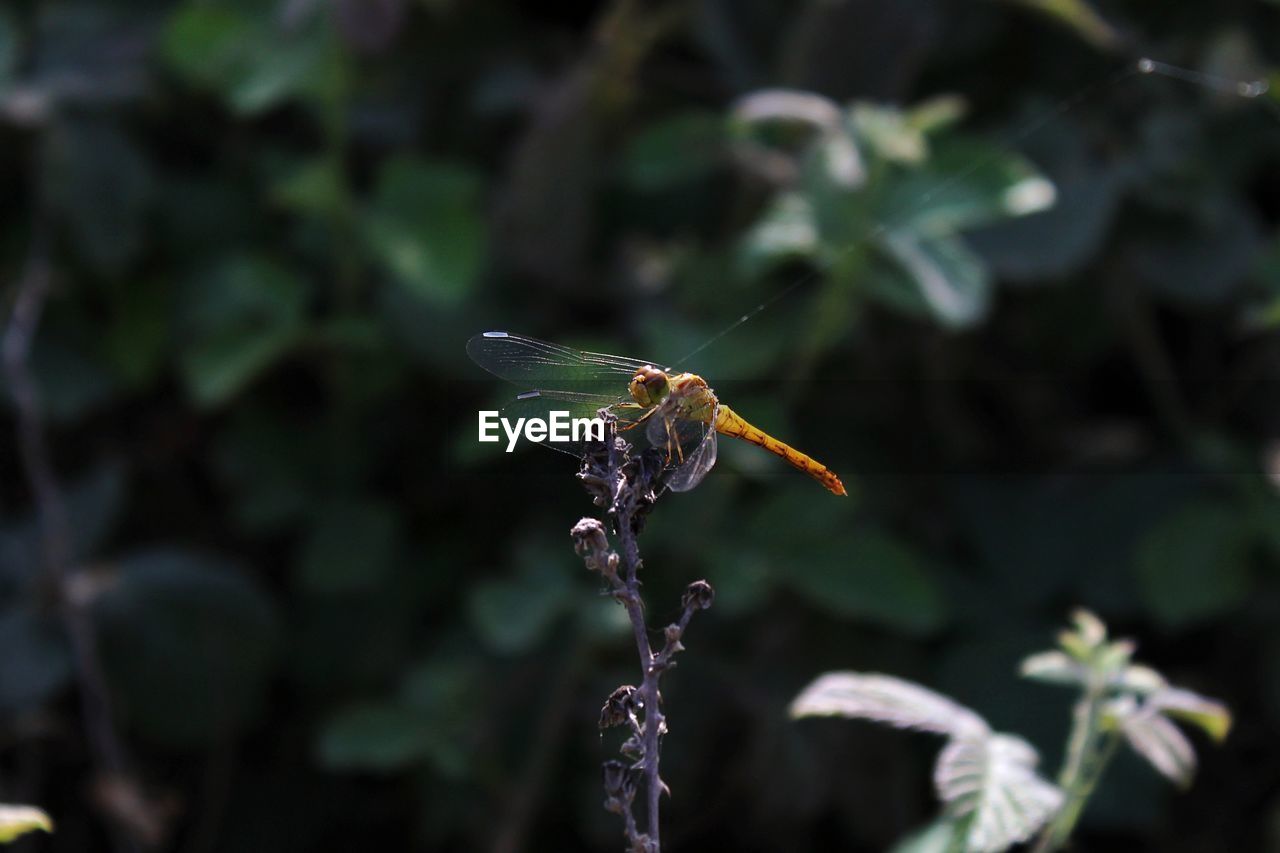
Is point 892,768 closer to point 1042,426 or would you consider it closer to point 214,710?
point 1042,426

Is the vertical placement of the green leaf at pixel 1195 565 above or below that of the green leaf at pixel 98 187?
below

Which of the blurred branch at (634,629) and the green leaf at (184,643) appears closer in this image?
the blurred branch at (634,629)

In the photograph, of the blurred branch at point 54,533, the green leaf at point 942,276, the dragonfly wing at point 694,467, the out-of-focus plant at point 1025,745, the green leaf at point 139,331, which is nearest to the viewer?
the dragonfly wing at point 694,467

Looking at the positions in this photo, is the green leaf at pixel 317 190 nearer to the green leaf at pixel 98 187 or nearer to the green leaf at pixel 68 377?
the green leaf at pixel 98 187

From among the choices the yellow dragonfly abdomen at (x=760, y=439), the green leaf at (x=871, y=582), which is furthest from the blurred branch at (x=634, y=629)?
the green leaf at (x=871, y=582)

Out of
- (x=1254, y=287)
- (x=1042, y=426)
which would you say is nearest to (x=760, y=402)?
(x=1042, y=426)

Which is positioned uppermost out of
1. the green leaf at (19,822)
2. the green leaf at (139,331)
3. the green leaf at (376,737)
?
the green leaf at (139,331)

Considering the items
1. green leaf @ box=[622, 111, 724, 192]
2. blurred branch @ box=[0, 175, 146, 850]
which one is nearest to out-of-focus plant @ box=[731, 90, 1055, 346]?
green leaf @ box=[622, 111, 724, 192]
